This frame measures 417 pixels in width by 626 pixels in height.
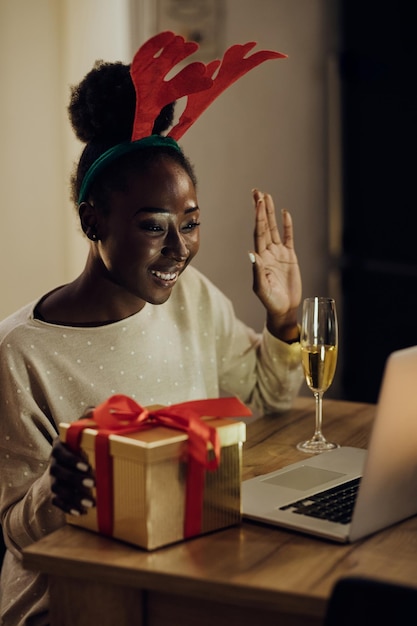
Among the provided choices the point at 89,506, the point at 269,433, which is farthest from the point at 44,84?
the point at 89,506

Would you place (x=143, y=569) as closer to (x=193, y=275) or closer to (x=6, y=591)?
(x=6, y=591)

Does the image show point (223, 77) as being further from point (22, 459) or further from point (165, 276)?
point (22, 459)

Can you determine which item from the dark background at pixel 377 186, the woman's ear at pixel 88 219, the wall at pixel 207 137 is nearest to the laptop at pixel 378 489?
the woman's ear at pixel 88 219

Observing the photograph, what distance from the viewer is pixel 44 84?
8.43 feet

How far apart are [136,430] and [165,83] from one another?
60 cm

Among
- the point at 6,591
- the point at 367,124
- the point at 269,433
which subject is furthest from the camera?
the point at 367,124

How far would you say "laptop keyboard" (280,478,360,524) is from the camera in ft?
3.84

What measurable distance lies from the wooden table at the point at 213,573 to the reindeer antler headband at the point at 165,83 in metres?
0.63

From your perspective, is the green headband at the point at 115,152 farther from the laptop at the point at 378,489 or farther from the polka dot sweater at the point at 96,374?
the laptop at the point at 378,489

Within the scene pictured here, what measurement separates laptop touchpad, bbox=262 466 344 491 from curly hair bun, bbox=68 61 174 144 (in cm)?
59

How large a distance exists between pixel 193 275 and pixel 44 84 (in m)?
1.00

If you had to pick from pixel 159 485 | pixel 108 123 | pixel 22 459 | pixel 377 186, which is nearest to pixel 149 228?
pixel 108 123

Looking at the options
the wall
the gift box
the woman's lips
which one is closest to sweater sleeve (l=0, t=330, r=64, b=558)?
the gift box

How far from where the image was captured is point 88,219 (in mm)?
1516
